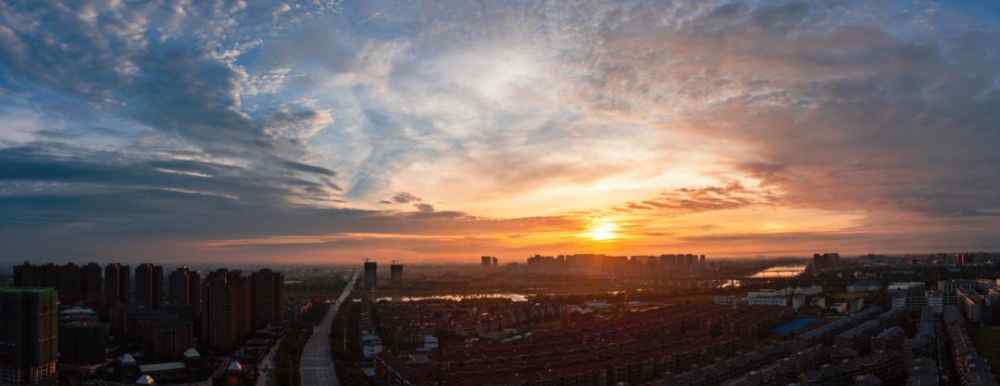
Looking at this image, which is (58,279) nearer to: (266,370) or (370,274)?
(266,370)

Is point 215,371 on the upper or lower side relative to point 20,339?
lower

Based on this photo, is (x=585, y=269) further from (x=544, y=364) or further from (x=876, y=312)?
(x=544, y=364)

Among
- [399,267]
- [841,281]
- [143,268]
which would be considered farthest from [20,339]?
[399,267]

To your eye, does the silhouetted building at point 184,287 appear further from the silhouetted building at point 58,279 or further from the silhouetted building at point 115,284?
the silhouetted building at point 58,279

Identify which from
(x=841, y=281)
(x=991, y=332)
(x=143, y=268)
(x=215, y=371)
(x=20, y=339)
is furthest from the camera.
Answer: (x=841, y=281)

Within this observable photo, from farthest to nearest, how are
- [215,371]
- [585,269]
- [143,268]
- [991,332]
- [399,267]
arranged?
[585,269] → [399,267] → [143,268] → [991,332] → [215,371]

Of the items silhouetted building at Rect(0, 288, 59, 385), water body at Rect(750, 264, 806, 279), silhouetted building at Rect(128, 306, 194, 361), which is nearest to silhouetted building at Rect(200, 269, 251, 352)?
silhouetted building at Rect(128, 306, 194, 361)

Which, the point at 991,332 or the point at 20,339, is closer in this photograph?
the point at 20,339

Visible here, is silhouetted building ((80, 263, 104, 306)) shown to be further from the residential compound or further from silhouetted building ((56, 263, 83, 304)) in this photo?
the residential compound
